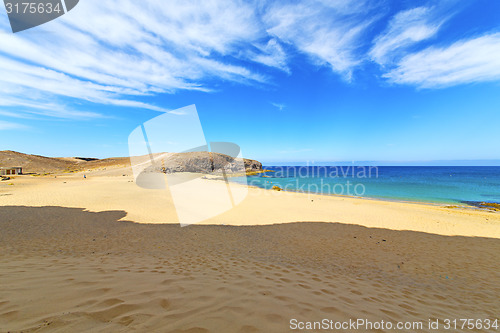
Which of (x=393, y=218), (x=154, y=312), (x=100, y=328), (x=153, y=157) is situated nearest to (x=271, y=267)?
(x=154, y=312)

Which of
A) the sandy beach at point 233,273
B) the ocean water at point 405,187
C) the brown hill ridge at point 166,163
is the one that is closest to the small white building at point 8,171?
the brown hill ridge at point 166,163

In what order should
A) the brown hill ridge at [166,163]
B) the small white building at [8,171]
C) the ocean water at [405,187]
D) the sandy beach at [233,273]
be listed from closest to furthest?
the sandy beach at [233,273]
the ocean water at [405,187]
the small white building at [8,171]
the brown hill ridge at [166,163]

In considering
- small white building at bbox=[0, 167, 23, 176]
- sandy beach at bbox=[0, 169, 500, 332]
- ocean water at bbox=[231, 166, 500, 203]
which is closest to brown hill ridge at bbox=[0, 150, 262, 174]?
small white building at bbox=[0, 167, 23, 176]

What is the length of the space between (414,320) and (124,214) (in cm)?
1541

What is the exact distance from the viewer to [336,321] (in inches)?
113

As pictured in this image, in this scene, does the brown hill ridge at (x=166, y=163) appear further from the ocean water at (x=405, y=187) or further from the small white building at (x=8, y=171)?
the ocean water at (x=405, y=187)

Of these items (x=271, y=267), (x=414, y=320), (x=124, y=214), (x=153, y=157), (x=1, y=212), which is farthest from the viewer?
(x=153, y=157)

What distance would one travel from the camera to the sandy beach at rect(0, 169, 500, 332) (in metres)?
2.67

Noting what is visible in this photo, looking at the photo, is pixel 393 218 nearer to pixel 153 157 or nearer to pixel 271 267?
pixel 271 267

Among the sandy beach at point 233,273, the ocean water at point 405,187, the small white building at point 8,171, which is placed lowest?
the ocean water at point 405,187

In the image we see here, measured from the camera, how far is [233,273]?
4.88 m

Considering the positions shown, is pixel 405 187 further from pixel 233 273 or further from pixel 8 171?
pixel 8 171

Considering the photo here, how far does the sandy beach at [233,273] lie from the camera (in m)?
2.67

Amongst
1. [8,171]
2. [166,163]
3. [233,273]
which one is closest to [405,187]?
[233,273]
